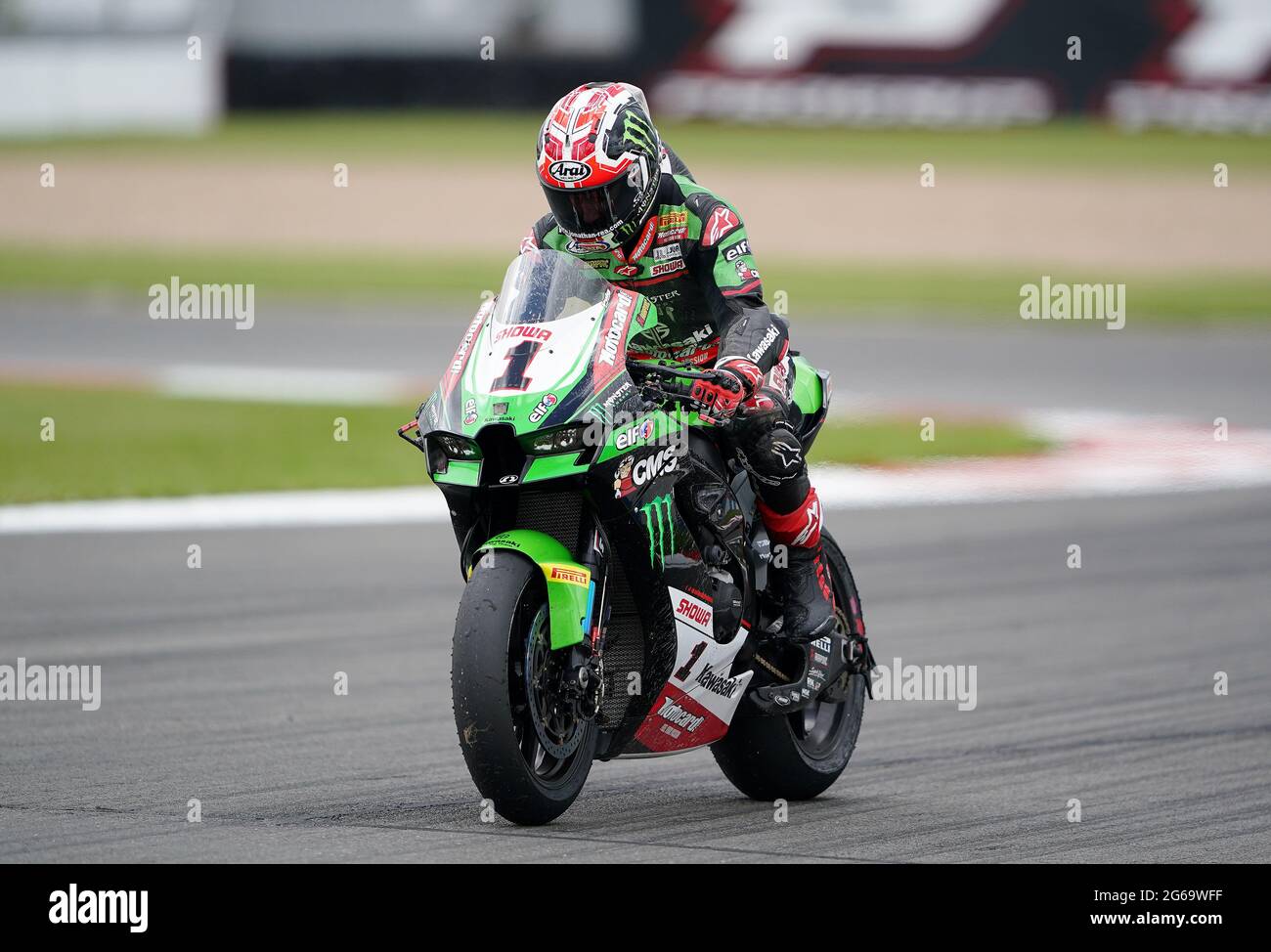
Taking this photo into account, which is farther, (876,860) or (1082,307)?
(1082,307)

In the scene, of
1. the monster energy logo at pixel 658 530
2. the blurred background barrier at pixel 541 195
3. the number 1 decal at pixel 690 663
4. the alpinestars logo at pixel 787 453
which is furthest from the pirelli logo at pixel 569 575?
the blurred background barrier at pixel 541 195

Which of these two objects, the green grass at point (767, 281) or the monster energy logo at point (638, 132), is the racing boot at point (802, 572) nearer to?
the monster energy logo at point (638, 132)

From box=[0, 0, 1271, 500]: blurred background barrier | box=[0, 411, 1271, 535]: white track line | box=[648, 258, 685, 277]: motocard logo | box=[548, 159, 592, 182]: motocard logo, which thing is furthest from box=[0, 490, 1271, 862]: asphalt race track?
box=[0, 0, 1271, 500]: blurred background barrier

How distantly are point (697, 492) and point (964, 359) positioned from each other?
15.6 m

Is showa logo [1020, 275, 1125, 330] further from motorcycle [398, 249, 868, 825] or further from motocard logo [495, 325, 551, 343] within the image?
motocard logo [495, 325, 551, 343]

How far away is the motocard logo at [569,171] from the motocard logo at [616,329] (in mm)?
356

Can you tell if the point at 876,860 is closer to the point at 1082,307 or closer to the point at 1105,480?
the point at 1105,480

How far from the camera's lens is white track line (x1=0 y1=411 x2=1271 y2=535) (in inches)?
490

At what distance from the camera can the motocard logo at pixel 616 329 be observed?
5.90 m
